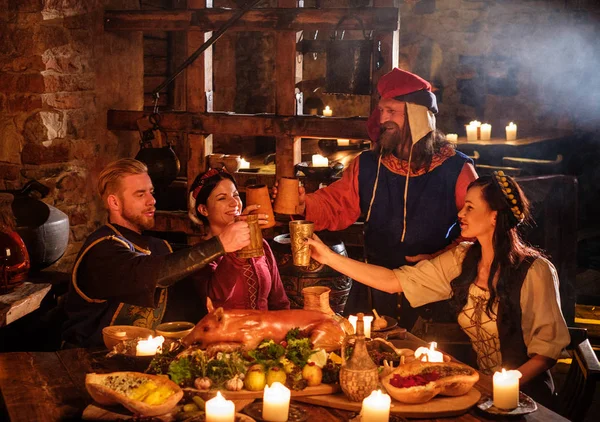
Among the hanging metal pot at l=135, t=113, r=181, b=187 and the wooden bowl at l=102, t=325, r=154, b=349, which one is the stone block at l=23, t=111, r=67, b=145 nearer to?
the hanging metal pot at l=135, t=113, r=181, b=187

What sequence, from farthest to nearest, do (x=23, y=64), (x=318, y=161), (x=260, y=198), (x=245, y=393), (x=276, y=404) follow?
(x=318, y=161) → (x=23, y=64) → (x=260, y=198) → (x=245, y=393) → (x=276, y=404)

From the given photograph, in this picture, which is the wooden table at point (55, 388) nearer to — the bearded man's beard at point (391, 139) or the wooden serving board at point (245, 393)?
the wooden serving board at point (245, 393)

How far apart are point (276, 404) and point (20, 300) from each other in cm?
250

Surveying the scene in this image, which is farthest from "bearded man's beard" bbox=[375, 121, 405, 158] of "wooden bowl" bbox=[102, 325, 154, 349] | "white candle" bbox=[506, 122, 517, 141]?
"white candle" bbox=[506, 122, 517, 141]

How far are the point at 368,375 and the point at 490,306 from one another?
113cm

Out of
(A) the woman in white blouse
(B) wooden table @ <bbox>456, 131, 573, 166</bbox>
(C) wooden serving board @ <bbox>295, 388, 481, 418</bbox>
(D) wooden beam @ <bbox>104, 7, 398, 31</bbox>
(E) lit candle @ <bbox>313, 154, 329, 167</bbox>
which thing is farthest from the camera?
(B) wooden table @ <bbox>456, 131, 573, 166</bbox>

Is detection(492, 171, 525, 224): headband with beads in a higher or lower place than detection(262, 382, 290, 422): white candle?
higher

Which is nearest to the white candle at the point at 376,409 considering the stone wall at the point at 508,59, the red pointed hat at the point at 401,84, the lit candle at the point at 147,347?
the lit candle at the point at 147,347

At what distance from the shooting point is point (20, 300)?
482 centimetres

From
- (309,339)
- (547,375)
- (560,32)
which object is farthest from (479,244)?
(560,32)

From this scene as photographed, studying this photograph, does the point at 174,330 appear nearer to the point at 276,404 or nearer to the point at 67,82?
the point at 276,404

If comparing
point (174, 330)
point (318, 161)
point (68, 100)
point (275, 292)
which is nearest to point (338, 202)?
point (275, 292)

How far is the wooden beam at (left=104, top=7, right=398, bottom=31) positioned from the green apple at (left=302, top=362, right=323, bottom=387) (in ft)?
10.2

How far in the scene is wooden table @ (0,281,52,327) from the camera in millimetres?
4668
